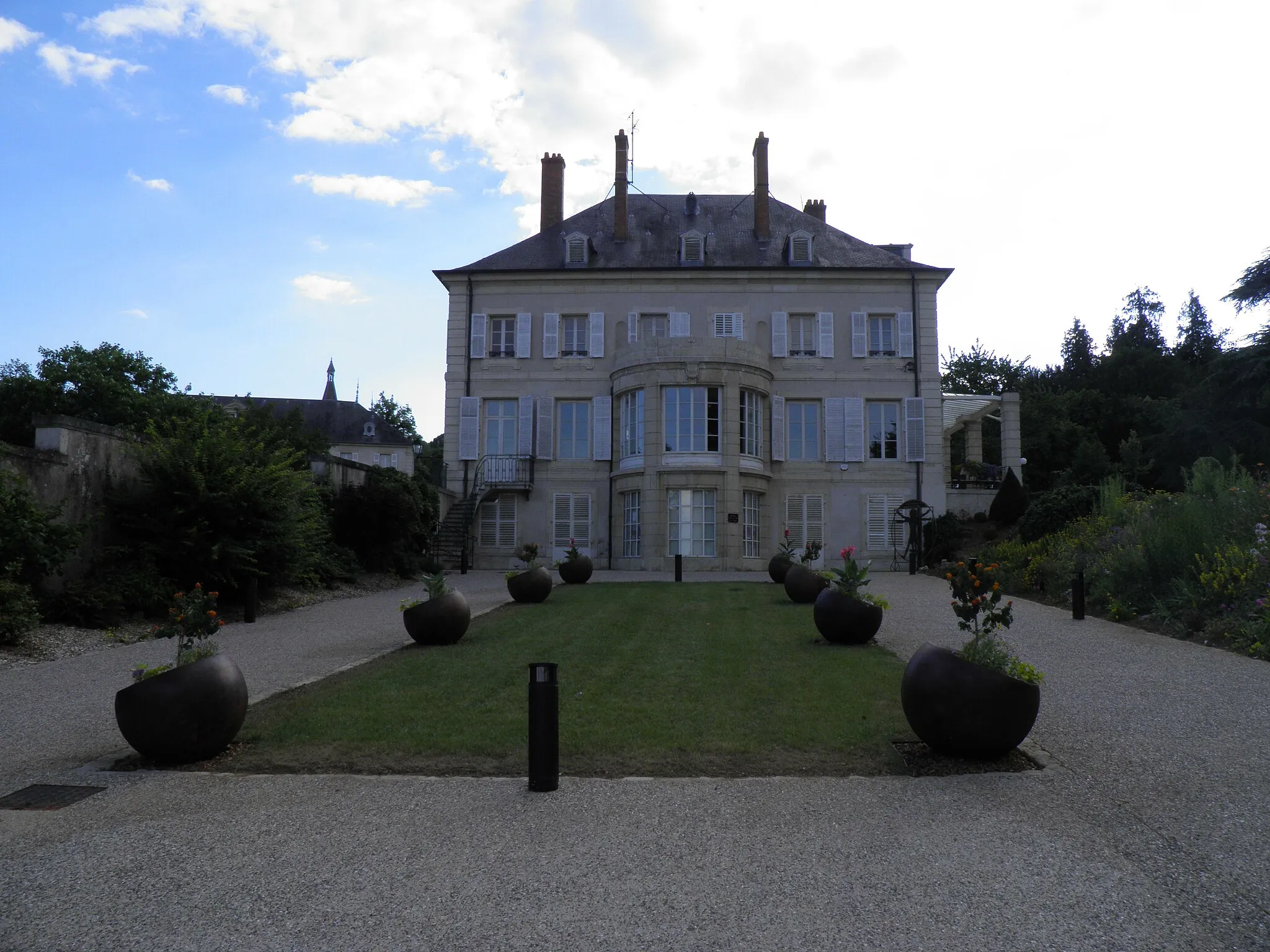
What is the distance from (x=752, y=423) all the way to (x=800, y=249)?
7.34 meters

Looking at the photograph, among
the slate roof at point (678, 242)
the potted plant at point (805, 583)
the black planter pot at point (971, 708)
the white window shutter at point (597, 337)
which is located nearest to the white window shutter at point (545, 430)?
the white window shutter at point (597, 337)

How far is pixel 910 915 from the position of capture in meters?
3.74

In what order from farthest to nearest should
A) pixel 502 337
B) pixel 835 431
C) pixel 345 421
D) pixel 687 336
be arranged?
pixel 345 421
pixel 502 337
pixel 835 431
pixel 687 336

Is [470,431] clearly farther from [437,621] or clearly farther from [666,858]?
[666,858]

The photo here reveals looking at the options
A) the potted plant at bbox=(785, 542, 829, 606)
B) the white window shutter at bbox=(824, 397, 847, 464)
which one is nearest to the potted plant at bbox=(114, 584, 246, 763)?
the potted plant at bbox=(785, 542, 829, 606)

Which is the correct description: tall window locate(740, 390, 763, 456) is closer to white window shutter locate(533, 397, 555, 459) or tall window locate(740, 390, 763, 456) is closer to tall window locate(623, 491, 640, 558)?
tall window locate(623, 491, 640, 558)

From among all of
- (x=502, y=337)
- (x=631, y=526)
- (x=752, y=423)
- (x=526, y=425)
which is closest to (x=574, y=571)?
(x=631, y=526)

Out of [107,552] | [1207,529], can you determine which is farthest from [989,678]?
[107,552]

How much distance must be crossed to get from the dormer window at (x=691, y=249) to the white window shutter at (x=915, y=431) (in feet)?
28.2

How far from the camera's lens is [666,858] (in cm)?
436

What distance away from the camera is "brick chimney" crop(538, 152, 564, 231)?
3572 centimetres

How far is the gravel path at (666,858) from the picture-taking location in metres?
3.65

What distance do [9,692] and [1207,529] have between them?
14.3 meters

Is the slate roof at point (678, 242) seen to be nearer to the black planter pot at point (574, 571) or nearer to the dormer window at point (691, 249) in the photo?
the dormer window at point (691, 249)
